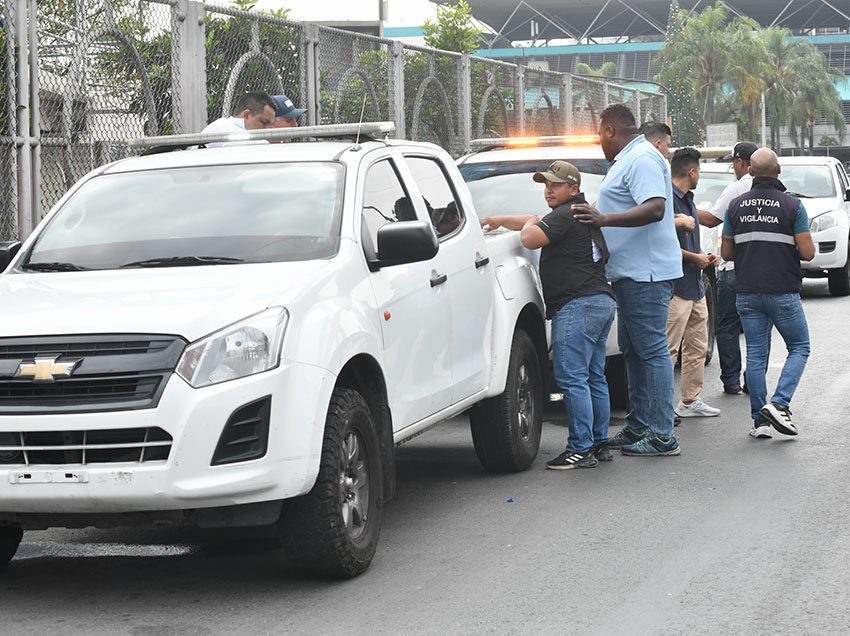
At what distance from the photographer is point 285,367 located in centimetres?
493

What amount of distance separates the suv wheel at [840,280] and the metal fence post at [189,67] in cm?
1066

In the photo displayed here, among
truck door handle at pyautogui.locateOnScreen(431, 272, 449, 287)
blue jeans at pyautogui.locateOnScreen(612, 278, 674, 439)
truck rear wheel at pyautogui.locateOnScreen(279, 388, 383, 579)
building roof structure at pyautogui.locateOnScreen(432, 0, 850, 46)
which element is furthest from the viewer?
building roof structure at pyautogui.locateOnScreen(432, 0, 850, 46)

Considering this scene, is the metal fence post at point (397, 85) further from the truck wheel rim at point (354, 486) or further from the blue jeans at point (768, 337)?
the truck wheel rim at point (354, 486)

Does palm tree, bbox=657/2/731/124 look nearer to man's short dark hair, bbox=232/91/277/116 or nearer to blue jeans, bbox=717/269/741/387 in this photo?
blue jeans, bbox=717/269/741/387

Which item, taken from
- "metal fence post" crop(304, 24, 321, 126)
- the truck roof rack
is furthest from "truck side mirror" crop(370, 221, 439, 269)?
"metal fence post" crop(304, 24, 321, 126)

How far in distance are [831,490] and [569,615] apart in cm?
267

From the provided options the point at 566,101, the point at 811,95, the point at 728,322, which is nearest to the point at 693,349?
the point at 728,322

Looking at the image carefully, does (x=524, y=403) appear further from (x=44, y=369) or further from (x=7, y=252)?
(x=44, y=369)

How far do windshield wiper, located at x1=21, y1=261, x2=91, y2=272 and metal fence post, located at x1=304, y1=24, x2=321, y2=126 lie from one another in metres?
5.98

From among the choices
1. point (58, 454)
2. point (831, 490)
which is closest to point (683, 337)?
point (831, 490)

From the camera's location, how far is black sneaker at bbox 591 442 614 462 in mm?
8023

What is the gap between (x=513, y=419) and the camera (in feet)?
24.6

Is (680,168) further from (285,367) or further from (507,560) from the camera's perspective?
(285,367)

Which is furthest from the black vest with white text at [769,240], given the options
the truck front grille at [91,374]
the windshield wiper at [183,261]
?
the truck front grille at [91,374]
